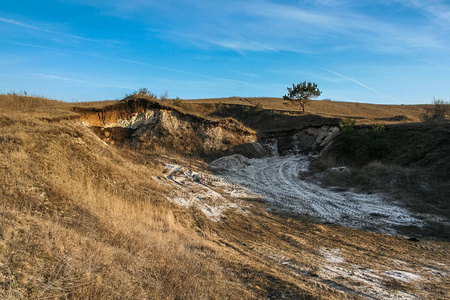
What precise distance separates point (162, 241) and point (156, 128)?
16.9 m

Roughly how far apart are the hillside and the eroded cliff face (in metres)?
4.44

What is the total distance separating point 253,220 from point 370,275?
4645 millimetres

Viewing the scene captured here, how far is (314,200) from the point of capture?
13453 mm

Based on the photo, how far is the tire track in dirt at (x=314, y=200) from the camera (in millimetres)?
10875

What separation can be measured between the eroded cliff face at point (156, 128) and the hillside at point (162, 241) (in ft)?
14.6

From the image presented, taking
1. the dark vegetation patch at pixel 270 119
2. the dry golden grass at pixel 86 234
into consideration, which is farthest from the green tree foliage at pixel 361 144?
the dry golden grass at pixel 86 234

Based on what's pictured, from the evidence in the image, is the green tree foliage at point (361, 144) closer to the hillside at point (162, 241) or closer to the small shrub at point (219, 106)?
the hillside at point (162, 241)

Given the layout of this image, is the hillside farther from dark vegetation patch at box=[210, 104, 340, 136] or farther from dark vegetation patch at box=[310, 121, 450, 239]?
Result: dark vegetation patch at box=[210, 104, 340, 136]

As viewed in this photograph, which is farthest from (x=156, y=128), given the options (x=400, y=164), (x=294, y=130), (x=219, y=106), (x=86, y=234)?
(x=219, y=106)

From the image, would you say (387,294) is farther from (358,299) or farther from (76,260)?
(76,260)

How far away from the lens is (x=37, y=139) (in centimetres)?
1035

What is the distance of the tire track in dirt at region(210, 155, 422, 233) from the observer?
10875 mm

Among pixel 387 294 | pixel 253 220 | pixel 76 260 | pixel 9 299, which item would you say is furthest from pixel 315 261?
pixel 9 299

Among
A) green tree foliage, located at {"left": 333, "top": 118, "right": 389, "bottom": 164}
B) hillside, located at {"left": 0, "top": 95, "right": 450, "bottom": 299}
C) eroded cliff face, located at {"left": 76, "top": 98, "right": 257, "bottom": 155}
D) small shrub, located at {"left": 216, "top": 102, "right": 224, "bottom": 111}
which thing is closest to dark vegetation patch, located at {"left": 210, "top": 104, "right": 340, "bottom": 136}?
small shrub, located at {"left": 216, "top": 102, "right": 224, "bottom": 111}
